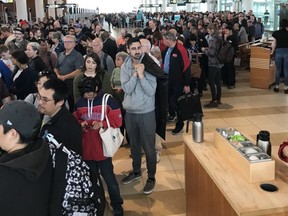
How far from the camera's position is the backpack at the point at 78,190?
203cm

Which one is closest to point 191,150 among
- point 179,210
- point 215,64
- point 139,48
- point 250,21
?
point 179,210

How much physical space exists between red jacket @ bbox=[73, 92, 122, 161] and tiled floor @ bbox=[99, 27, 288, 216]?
775 mm

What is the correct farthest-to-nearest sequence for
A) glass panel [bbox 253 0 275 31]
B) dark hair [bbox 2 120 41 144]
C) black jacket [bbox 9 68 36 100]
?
1. glass panel [bbox 253 0 275 31]
2. black jacket [bbox 9 68 36 100]
3. dark hair [bbox 2 120 41 144]

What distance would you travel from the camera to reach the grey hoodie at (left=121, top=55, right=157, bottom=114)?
386 centimetres

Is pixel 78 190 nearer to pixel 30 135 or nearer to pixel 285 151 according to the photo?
pixel 30 135

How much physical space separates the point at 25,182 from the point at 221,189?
1.28m

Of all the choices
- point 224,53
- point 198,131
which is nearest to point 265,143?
point 198,131

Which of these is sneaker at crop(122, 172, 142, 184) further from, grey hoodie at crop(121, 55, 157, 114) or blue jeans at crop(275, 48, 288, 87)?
A: blue jeans at crop(275, 48, 288, 87)

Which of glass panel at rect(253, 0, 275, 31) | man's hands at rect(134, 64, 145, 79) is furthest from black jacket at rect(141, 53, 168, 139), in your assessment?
glass panel at rect(253, 0, 275, 31)

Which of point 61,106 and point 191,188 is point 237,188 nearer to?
point 191,188

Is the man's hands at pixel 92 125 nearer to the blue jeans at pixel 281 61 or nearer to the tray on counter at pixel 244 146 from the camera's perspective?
the tray on counter at pixel 244 146

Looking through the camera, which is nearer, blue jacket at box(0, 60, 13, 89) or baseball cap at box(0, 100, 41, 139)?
baseball cap at box(0, 100, 41, 139)

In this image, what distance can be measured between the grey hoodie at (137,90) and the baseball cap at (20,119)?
6.52ft

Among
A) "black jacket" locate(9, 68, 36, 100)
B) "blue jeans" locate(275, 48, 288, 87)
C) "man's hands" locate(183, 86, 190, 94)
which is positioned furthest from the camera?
"blue jeans" locate(275, 48, 288, 87)
